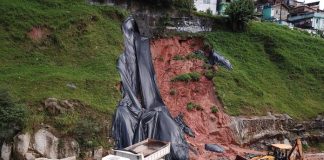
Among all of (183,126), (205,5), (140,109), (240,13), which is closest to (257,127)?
(183,126)

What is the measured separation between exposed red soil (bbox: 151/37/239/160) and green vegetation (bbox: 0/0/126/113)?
3.31 metres

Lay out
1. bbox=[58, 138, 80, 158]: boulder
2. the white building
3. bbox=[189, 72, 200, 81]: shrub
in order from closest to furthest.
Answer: bbox=[58, 138, 80, 158]: boulder < bbox=[189, 72, 200, 81]: shrub < the white building

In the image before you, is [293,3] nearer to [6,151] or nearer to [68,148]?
[68,148]

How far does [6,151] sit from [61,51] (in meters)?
8.38

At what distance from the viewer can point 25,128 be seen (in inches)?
634

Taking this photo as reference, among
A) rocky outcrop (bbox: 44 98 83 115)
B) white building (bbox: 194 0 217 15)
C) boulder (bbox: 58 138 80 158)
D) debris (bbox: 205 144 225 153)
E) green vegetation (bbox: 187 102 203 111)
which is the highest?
white building (bbox: 194 0 217 15)

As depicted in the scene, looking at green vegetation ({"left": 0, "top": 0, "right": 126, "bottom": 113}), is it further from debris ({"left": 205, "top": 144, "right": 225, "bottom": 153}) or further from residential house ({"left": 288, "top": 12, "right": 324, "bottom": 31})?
residential house ({"left": 288, "top": 12, "right": 324, "bottom": 31})

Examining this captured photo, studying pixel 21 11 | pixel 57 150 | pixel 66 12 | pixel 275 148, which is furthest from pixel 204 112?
pixel 21 11

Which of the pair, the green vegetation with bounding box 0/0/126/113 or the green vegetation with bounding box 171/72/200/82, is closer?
the green vegetation with bounding box 0/0/126/113

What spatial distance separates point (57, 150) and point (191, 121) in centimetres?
800

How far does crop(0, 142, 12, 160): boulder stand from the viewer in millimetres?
15672

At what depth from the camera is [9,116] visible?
15523 millimetres

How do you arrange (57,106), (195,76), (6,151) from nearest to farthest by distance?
(6,151) < (57,106) < (195,76)

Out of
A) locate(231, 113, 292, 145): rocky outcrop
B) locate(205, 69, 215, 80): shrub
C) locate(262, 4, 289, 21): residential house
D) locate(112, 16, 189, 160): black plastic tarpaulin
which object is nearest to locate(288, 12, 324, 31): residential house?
locate(262, 4, 289, 21): residential house
